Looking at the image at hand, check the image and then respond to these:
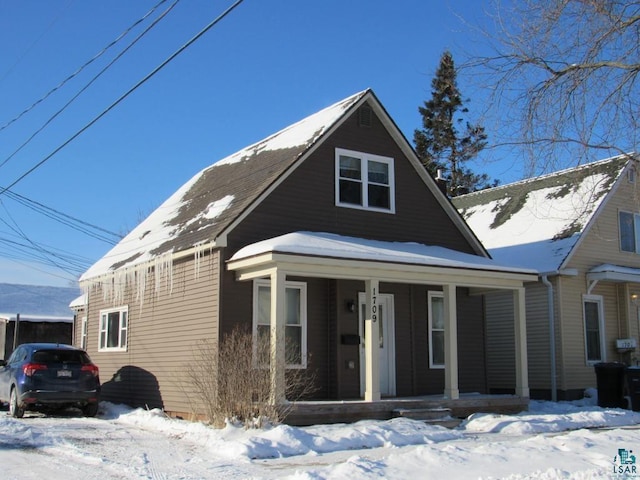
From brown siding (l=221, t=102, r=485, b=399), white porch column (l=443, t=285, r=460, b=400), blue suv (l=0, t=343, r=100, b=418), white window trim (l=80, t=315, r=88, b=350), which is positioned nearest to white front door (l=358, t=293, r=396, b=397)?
brown siding (l=221, t=102, r=485, b=399)

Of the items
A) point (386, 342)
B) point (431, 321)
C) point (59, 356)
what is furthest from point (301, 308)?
point (59, 356)

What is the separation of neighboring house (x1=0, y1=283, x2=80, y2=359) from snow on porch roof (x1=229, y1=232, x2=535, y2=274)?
14.6 m

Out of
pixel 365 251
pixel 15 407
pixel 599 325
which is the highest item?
pixel 365 251

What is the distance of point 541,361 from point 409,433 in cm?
931

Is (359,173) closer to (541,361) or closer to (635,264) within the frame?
(541,361)

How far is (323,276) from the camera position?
13.6 metres

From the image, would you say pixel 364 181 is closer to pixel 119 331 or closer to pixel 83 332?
pixel 119 331

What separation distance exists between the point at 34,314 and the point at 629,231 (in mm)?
23794

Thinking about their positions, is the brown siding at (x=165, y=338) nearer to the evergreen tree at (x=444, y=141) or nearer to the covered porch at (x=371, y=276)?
the covered porch at (x=371, y=276)

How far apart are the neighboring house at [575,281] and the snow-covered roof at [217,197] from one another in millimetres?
6680

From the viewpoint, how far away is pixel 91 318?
65.2 feet

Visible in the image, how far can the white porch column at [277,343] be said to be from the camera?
1227cm

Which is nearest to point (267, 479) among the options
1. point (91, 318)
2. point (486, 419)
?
point (486, 419)

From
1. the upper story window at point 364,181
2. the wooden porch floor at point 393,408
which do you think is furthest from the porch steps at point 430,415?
the upper story window at point 364,181
